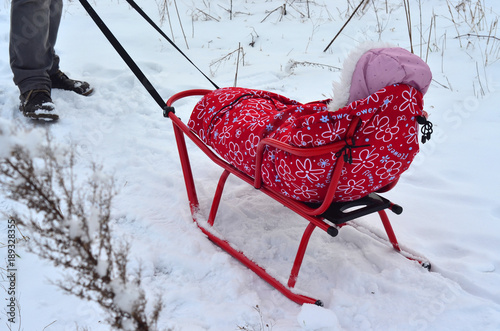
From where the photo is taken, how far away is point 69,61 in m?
3.63

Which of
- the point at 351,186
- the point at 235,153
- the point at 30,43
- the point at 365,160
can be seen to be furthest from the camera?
the point at 30,43

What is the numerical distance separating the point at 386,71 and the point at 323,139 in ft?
0.95

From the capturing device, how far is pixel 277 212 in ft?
7.05

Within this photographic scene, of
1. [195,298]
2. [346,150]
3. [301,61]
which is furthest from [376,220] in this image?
[301,61]

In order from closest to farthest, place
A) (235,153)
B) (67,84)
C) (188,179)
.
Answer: (235,153) < (188,179) < (67,84)

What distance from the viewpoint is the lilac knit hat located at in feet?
4.20

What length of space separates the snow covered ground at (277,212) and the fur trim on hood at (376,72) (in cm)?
76

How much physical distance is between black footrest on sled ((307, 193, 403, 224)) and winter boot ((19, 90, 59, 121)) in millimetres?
1897

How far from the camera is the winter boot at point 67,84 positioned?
2.98m

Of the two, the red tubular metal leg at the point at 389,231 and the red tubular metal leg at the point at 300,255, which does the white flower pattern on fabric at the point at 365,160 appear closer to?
the red tubular metal leg at the point at 300,255

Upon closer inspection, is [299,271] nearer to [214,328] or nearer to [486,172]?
[214,328]

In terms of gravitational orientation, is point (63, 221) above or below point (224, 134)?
above

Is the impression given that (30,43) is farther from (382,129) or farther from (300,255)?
(382,129)

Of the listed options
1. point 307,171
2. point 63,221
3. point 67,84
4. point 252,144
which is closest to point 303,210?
point 307,171
